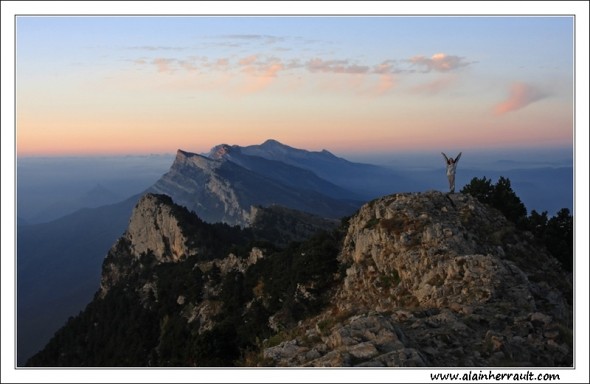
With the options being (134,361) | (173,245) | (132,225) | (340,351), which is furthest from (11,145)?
(132,225)

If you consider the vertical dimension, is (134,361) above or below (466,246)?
below

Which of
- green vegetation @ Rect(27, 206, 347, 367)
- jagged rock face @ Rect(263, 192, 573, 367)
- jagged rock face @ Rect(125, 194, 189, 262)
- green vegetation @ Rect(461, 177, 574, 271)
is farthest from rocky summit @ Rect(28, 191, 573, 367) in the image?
jagged rock face @ Rect(125, 194, 189, 262)

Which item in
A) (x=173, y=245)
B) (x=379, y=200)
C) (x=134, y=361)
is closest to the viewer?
(x=379, y=200)

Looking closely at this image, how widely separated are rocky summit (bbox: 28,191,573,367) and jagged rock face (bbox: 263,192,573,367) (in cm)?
7

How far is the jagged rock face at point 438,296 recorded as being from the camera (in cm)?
1878

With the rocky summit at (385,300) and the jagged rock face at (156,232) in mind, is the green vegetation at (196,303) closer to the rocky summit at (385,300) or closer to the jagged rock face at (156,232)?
the rocky summit at (385,300)

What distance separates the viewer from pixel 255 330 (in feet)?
131

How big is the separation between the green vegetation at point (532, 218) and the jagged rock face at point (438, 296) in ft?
16.0

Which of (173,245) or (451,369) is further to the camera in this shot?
(173,245)

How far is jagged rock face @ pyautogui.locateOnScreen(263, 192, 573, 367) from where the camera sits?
18781 mm

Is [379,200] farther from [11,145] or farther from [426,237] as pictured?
[11,145]

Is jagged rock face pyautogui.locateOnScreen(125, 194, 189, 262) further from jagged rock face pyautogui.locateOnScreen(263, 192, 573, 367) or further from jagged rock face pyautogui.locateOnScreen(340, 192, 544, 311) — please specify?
jagged rock face pyautogui.locateOnScreen(263, 192, 573, 367)

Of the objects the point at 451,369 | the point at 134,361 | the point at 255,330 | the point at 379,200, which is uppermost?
the point at 379,200

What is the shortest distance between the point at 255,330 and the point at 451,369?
78.8 ft
